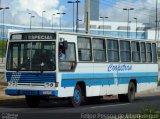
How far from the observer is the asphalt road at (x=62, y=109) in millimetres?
16797

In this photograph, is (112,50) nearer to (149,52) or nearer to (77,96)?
(77,96)

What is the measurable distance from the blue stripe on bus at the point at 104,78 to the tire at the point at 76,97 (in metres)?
0.37

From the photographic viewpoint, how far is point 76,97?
21.4 metres

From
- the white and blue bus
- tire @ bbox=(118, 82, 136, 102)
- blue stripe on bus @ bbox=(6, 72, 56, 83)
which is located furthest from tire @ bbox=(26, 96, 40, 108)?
tire @ bbox=(118, 82, 136, 102)

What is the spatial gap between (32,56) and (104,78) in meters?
4.27

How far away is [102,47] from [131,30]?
15788cm

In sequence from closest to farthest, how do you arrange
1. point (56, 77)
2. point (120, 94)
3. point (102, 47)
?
point (56, 77) < point (102, 47) < point (120, 94)

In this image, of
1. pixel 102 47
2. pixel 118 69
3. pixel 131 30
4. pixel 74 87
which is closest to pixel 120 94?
pixel 118 69

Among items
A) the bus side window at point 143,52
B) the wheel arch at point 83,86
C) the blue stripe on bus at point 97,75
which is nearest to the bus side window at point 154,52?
the blue stripe on bus at point 97,75

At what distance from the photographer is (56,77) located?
20.1 metres

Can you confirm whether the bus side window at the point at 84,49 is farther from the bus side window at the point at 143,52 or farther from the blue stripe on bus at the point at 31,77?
the bus side window at the point at 143,52

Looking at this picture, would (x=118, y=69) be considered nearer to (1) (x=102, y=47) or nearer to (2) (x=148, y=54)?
(1) (x=102, y=47)

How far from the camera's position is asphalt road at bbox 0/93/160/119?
1680cm

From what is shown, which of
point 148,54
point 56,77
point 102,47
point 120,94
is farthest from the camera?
point 148,54
